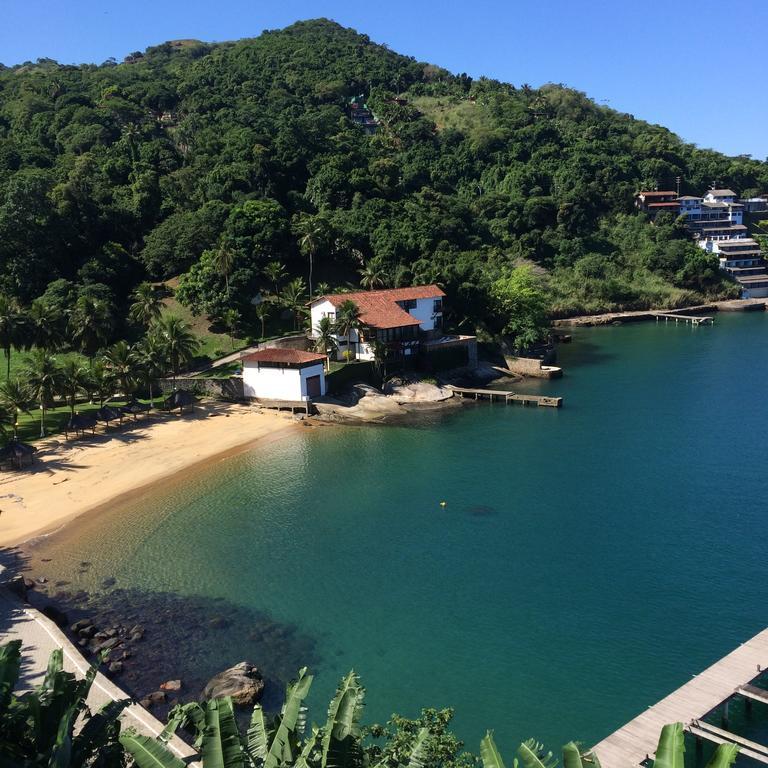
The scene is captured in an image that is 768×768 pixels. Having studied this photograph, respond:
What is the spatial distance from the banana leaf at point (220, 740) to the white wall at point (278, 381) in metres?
55.7

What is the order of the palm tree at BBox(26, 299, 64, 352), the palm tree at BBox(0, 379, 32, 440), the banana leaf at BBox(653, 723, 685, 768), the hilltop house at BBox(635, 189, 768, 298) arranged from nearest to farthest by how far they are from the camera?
the banana leaf at BBox(653, 723, 685, 768)
the palm tree at BBox(0, 379, 32, 440)
the palm tree at BBox(26, 299, 64, 352)
the hilltop house at BBox(635, 189, 768, 298)

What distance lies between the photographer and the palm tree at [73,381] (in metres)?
57.8

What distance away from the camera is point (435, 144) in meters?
176

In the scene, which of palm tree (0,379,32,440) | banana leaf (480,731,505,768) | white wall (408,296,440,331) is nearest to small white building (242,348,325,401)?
white wall (408,296,440,331)

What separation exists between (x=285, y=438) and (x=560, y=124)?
550ft

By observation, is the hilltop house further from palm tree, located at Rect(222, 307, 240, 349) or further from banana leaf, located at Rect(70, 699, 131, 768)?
banana leaf, located at Rect(70, 699, 131, 768)

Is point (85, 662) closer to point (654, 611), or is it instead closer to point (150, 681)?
point (150, 681)

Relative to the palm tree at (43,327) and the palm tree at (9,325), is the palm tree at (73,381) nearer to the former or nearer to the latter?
the palm tree at (43,327)

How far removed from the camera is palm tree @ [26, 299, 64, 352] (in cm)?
6369

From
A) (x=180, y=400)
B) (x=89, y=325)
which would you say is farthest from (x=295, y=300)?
(x=89, y=325)

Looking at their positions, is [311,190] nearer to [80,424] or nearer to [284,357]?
[284,357]

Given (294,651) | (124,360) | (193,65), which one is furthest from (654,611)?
(193,65)

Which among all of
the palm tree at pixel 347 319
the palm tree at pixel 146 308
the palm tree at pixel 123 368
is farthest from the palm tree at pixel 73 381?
the palm tree at pixel 347 319

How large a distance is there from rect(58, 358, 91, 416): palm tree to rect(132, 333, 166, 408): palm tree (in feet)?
16.1
